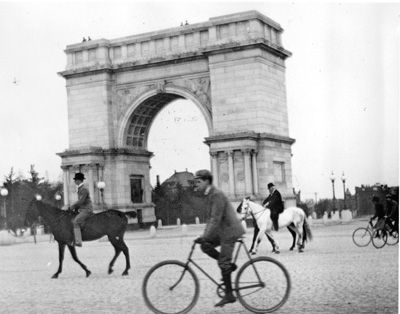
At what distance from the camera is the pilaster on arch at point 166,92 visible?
3953 cm

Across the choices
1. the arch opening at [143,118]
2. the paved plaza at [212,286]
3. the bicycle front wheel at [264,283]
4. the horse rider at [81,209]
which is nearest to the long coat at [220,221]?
the bicycle front wheel at [264,283]

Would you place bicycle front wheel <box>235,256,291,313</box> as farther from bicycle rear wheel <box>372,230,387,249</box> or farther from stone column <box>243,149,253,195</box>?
stone column <box>243,149,253,195</box>

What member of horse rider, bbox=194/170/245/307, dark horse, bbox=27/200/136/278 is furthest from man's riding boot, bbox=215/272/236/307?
dark horse, bbox=27/200/136/278

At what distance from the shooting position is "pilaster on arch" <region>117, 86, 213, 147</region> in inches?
1556

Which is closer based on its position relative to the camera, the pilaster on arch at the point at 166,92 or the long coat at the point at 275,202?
the long coat at the point at 275,202

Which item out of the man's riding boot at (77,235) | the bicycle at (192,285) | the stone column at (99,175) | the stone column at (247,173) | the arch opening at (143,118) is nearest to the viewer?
the bicycle at (192,285)

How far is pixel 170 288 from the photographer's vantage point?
9695 mm

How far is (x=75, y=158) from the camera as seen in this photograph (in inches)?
1649

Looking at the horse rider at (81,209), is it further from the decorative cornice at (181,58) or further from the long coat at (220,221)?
the decorative cornice at (181,58)

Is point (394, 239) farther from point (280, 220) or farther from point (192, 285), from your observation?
point (192, 285)

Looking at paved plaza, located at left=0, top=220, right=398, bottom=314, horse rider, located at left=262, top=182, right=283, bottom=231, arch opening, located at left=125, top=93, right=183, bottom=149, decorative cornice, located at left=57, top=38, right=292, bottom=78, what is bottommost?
paved plaza, located at left=0, top=220, right=398, bottom=314

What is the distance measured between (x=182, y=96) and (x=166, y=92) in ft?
3.32

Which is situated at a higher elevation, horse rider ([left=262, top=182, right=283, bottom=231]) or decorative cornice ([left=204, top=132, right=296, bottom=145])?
decorative cornice ([left=204, top=132, right=296, bottom=145])

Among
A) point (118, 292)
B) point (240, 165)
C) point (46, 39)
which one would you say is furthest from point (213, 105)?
point (118, 292)
